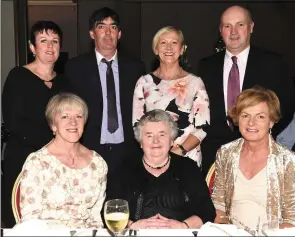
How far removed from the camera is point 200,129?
3.62m

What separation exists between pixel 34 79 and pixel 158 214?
1.44m

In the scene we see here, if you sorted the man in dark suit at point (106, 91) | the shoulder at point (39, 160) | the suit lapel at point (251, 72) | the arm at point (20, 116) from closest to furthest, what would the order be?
1. the shoulder at point (39, 160)
2. the arm at point (20, 116)
3. the suit lapel at point (251, 72)
4. the man in dark suit at point (106, 91)

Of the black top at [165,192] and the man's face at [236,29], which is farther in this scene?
the man's face at [236,29]

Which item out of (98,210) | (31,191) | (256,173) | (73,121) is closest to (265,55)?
(256,173)

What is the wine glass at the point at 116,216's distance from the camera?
210 cm

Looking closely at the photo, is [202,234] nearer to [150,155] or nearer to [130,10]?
[150,155]

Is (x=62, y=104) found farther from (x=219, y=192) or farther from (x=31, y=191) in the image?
(x=219, y=192)

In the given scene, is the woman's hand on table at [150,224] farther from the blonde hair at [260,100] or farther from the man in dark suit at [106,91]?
the man in dark suit at [106,91]

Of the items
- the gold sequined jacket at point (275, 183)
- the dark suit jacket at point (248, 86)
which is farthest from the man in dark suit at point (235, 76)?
the gold sequined jacket at point (275, 183)

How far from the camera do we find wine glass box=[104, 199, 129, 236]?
2.10 metres

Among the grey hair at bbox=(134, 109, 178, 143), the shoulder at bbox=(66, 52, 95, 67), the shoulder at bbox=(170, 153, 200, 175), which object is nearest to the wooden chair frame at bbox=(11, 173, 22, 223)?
the grey hair at bbox=(134, 109, 178, 143)

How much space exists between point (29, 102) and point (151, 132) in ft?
3.51

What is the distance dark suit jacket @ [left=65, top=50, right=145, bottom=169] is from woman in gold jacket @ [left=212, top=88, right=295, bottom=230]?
3.64 ft

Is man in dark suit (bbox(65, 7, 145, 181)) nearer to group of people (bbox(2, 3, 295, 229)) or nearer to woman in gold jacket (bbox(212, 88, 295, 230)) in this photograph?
group of people (bbox(2, 3, 295, 229))
